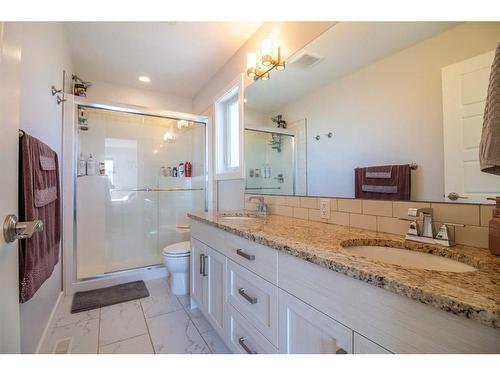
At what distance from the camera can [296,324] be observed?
812 millimetres

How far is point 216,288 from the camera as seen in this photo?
1.39 meters

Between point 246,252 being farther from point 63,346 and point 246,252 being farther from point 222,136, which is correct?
point 222,136

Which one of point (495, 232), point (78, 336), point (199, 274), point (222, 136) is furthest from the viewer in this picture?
point (222, 136)

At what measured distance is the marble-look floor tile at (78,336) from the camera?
4.51ft

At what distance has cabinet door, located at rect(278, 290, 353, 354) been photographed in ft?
2.17

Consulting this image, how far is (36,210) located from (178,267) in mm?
1237

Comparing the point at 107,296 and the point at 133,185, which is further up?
the point at 133,185

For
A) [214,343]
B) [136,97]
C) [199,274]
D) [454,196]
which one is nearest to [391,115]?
[454,196]

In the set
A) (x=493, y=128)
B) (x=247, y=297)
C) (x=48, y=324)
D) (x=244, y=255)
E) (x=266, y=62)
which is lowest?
(x=48, y=324)

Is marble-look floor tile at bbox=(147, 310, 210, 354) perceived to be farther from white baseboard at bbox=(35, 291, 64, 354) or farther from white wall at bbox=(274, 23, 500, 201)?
white wall at bbox=(274, 23, 500, 201)

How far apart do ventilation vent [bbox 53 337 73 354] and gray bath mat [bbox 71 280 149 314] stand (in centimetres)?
39

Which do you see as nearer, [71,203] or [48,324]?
[48,324]
